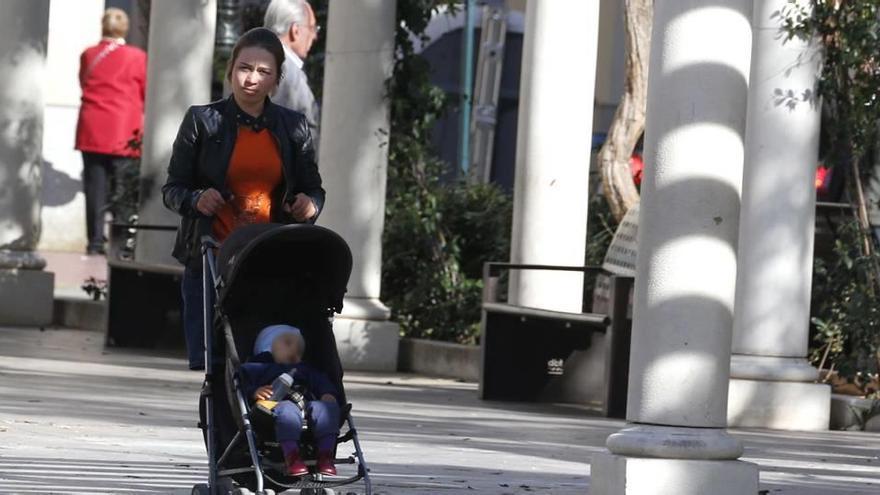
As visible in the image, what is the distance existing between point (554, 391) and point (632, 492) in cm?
536

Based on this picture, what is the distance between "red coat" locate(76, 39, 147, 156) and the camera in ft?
69.6

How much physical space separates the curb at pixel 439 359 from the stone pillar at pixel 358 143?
416 mm

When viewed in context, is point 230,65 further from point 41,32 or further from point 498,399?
point 41,32

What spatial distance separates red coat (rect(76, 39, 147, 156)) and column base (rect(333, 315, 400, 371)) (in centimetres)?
690

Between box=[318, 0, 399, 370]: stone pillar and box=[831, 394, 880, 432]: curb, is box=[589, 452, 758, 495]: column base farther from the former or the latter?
box=[318, 0, 399, 370]: stone pillar

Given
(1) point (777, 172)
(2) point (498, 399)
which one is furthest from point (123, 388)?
(1) point (777, 172)

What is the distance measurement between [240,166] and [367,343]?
684cm

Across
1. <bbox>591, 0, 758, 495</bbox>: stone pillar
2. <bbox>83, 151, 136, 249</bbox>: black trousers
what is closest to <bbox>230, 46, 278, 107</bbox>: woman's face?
<bbox>591, 0, 758, 495</bbox>: stone pillar

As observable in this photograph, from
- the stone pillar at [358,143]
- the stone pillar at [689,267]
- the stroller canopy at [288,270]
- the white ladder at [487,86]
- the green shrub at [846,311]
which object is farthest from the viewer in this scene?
the white ladder at [487,86]

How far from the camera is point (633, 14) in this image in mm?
14758

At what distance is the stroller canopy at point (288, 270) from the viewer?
750cm

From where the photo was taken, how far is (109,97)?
2144 cm

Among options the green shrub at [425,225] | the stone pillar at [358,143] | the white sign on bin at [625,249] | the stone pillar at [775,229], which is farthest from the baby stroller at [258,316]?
the green shrub at [425,225]

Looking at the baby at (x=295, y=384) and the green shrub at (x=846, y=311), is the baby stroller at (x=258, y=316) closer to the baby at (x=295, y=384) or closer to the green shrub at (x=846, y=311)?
the baby at (x=295, y=384)
